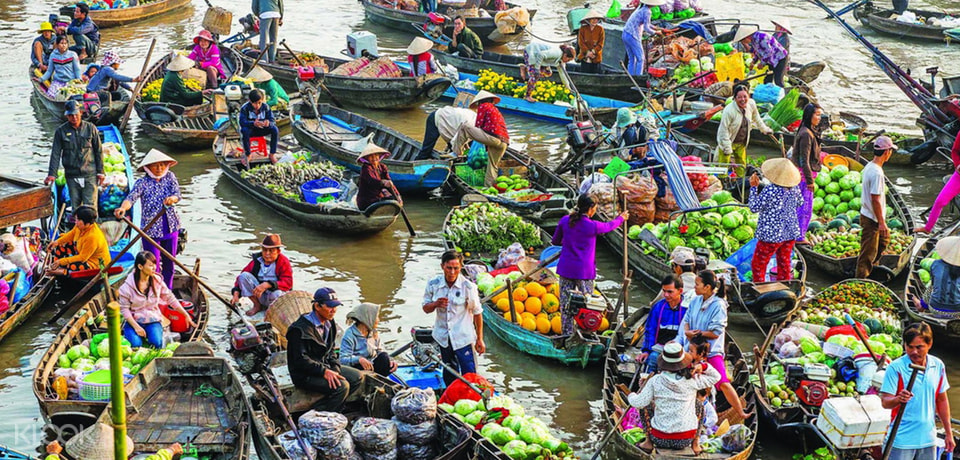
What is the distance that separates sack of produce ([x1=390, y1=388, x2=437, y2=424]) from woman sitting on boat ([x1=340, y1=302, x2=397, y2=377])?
92 cm

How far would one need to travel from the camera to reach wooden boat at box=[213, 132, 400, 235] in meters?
13.4

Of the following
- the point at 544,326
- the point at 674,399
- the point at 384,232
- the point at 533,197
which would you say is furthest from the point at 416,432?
the point at 384,232

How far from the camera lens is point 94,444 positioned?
6.92 meters

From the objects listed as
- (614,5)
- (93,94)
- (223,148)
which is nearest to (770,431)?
(223,148)

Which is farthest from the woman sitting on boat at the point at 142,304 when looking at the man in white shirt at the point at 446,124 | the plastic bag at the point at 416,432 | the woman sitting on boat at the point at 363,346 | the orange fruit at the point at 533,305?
the man in white shirt at the point at 446,124

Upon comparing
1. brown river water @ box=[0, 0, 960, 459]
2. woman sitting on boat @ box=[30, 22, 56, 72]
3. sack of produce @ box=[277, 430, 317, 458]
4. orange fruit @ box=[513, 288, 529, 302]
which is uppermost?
woman sitting on boat @ box=[30, 22, 56, 72]

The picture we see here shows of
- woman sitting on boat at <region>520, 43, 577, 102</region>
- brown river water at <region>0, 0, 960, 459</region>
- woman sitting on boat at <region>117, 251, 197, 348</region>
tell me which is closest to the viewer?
woman sitting on boat at <region>117, 251, 197, 348</region>

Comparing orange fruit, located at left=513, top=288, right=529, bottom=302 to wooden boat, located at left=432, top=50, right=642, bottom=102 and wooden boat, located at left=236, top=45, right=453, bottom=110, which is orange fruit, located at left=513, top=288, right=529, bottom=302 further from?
wooden boat, located at left=432, top=50, right=642, bottom=102

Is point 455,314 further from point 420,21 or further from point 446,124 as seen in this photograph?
point 420,21

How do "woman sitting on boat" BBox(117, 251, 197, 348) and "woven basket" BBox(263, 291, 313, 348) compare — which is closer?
"woman sitting on boat" BBox(117, 251, 197, 348)

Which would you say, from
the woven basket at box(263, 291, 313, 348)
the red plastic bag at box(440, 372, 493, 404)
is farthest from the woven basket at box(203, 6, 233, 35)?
the red plastic bag at box(440, 372, 493, 404)

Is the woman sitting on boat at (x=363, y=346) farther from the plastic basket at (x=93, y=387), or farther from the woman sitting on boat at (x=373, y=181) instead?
the woman sitting on boat at (x=373, y=181)

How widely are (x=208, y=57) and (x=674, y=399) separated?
13.5 meters

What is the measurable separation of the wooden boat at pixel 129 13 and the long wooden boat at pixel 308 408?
745 inches
